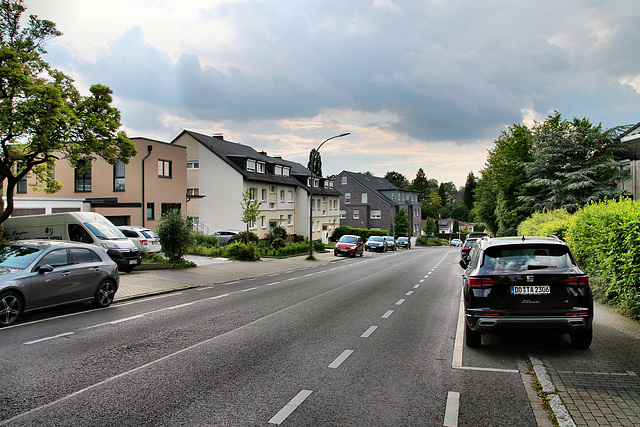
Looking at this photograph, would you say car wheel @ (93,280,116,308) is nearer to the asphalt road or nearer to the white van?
the asphalt road

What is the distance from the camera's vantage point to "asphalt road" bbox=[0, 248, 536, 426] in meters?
4.40

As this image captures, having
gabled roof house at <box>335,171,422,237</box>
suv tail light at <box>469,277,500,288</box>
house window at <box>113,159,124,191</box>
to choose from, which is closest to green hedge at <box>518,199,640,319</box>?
suv tail light at <box>469,277,500,288</box>

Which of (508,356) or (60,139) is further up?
(60,139)

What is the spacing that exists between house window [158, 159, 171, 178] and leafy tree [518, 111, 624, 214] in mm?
25640

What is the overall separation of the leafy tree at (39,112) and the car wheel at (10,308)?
8416 millimetres

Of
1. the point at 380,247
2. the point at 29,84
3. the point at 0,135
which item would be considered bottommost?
the point at 380,247

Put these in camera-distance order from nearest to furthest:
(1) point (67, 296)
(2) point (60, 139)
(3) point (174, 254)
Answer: (1) point (67, 296), (2) point (60, 139), (3) point (174, 254)

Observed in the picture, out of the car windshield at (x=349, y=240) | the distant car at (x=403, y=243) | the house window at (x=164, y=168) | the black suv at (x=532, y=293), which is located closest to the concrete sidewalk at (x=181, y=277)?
the black suv at (x=532, y=293)

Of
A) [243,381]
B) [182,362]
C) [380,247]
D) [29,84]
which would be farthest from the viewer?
[380,247]

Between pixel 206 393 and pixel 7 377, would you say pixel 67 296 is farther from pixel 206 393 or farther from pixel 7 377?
pixel 206 393

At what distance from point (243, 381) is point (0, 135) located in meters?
14.7

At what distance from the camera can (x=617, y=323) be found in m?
8.55

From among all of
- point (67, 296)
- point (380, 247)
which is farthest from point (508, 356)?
point (380, 247)

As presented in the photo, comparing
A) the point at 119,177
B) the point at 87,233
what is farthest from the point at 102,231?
the point at 119,177
